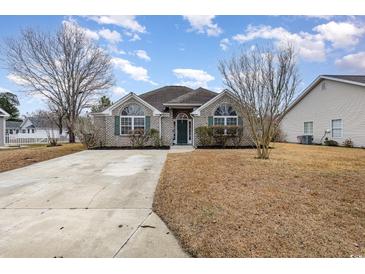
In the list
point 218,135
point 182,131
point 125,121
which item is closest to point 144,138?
point 125,121

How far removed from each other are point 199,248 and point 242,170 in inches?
194

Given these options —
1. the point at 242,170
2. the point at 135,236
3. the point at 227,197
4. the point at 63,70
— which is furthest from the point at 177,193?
the point at 63,70

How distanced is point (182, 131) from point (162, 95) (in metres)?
4.45

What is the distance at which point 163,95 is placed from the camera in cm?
2197

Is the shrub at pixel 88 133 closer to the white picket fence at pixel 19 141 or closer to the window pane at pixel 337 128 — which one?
the white picket fence at pixel 19 141

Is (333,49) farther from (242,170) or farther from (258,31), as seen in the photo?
(242,170)

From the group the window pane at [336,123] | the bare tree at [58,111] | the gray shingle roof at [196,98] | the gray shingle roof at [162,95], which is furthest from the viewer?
the bare tree at [58,111]

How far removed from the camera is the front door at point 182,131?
1925cm

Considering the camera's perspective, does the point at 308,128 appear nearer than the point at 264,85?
No

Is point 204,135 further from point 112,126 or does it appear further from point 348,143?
point 348,143

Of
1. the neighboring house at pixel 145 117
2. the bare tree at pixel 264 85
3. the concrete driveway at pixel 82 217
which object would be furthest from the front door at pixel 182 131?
the concrete driveway at pixel 82 217

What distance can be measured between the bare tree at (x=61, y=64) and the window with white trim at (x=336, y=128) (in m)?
20.2

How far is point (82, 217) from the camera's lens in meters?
4.40
